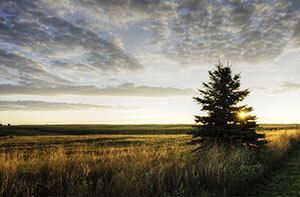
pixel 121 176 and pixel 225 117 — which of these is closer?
pixel 121 176

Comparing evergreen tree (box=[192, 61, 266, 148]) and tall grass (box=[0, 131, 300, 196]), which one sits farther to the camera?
evergreen tree (box=[192, 61, 266, 148])

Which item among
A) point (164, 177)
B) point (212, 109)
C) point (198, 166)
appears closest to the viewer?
point (164, 177)

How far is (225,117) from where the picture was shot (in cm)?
1886

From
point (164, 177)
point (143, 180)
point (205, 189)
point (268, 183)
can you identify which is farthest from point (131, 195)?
point (268, 183)

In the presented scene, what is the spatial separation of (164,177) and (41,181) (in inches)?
129

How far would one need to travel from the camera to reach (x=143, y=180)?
9.60 metres

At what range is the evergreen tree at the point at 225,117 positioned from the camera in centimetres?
1875

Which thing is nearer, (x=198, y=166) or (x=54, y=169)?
(x=54, y=169)

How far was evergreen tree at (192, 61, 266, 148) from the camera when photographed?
18750 millimetres

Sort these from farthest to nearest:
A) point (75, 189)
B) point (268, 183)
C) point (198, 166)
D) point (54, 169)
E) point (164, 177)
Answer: point (268, 183) → point (198, 166) → point (164, 177) → point (54, 169) → point (75, 189)

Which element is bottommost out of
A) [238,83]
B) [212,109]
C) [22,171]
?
[22,171]

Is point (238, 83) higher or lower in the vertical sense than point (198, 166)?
higher

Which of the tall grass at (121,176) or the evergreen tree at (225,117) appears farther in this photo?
the evergreen tree at (225,117)

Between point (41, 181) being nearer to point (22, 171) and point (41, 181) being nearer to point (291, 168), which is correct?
point (22, 171)
